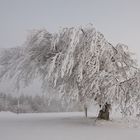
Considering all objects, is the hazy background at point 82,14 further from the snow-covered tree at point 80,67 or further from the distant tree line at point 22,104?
the distant tree line at point 22,104

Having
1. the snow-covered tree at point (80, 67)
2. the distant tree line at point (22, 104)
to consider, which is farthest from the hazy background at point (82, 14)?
the distant tree line at point (22, 104)

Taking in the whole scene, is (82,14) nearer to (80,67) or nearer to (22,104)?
(80,67)

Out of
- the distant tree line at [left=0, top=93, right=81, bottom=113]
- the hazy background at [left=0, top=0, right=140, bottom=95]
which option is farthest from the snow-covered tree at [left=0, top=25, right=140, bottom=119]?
the distant tree line at [left=0, top=93, right=81, bottom=113]

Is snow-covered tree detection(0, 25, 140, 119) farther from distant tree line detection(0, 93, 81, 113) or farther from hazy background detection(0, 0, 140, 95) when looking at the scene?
distant tree line detection(0, 93, 81, 113)

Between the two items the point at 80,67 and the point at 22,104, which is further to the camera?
the point at 22,104

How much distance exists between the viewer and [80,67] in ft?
32.1

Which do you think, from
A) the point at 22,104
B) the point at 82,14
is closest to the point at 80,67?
the point at 82,14

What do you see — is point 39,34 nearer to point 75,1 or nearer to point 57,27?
point 57,27

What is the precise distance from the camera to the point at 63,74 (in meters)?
9.55

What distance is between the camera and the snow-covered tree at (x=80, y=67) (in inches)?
375

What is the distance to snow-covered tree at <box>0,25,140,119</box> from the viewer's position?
953 centimetres

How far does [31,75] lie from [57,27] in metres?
2.34

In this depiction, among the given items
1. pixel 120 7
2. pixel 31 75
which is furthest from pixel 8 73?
pixel 120 7

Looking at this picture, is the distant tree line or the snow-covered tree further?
the distant tree line
